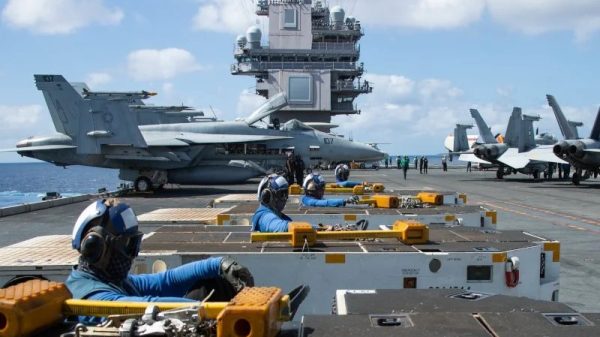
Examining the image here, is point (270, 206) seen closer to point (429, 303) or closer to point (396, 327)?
point (429, 303)

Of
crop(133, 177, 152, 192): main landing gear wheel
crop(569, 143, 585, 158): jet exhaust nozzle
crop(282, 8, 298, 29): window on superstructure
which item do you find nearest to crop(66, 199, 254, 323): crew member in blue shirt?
crop(133, 177, 152, 192): main landing gear wheel

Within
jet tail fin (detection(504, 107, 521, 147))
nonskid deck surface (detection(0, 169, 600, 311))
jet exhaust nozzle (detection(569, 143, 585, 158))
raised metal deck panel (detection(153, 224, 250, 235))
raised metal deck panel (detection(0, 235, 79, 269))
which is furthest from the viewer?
jet tail fin (detection(504, 107, 521, 147))

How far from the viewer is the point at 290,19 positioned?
64.8 metres

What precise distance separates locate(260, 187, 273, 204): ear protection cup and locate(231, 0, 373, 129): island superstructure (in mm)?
54013

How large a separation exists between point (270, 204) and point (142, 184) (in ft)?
75.5

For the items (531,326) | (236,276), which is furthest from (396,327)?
(236,276)

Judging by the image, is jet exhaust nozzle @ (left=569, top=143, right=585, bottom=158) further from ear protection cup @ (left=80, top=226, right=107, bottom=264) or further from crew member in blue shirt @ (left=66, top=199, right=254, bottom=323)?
ear protection cup @ (left=80, top=226, right=107, bottom=264)

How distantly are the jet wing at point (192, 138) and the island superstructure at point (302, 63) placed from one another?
101ft

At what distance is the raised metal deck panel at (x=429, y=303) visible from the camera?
304 centimetres

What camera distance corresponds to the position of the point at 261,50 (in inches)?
2475

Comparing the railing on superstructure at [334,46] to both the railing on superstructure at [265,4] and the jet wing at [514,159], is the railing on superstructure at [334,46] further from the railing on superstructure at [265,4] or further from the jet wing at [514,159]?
the jet wing at [514,159]

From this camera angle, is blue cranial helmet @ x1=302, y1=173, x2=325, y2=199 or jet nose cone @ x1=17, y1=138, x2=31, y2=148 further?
jet nose cone @ x1=17, y1=138, x2=31, y2=148

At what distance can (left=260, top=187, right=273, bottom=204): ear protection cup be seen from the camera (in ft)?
22.6

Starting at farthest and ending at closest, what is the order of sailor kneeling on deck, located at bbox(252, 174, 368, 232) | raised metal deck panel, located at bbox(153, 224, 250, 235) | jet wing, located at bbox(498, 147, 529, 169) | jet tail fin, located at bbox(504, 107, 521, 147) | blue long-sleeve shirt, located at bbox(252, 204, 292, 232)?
1. jet tail fin, located at bbox(504, 107, 521, 147)
2. jet wing, located at bbox(498, 147, 529, 169)
3. raised metal deck panel, located at bbox(153, 224, 250, 235)
4. sailor kneeling on deck, located at bbox(252, 174, 368, 232)
5. blue long-sleeve shirt, located at bbox(252, 204, 292, 232)
